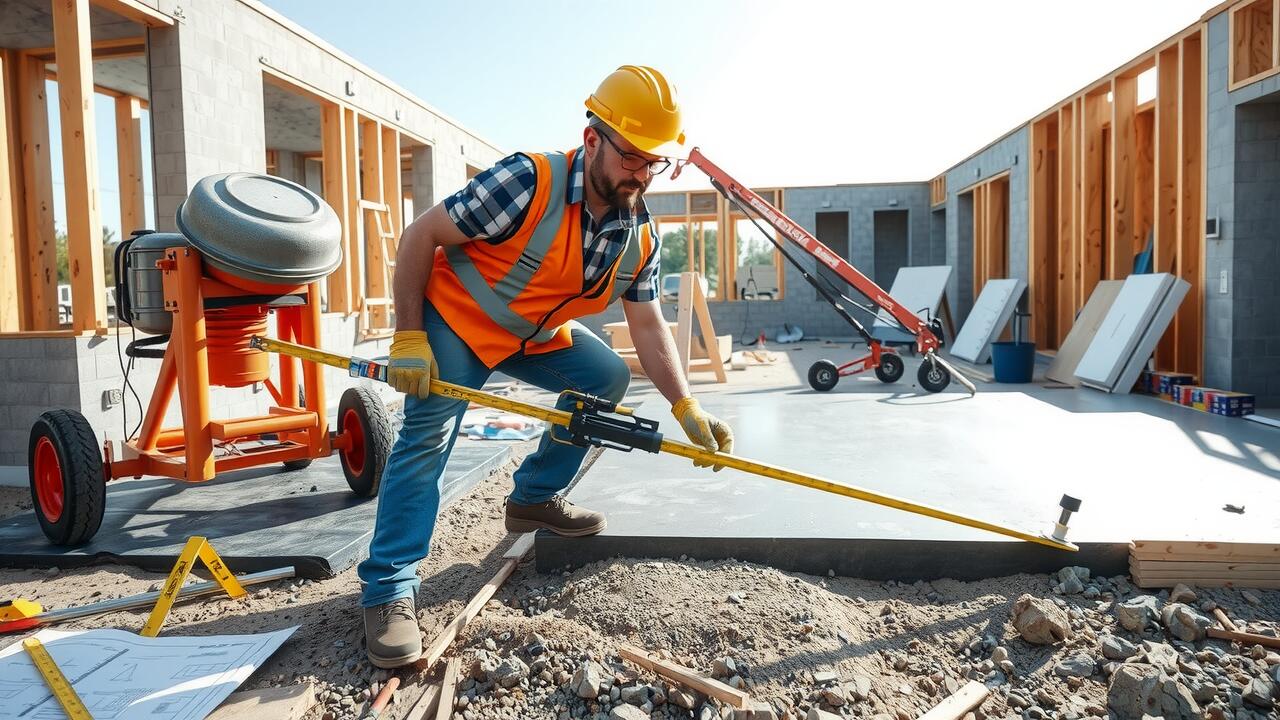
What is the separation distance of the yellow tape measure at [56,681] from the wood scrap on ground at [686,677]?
4.12 feet

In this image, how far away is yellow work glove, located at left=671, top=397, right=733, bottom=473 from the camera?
2469 millimetres

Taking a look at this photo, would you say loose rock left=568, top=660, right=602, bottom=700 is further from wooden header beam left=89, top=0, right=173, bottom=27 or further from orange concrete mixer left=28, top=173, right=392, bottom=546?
wooden header beam left=89, top=0, right=173, bottom=27

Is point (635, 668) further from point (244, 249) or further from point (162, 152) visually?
point (162, 152)

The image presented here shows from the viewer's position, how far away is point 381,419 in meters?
3.63

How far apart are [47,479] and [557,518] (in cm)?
219

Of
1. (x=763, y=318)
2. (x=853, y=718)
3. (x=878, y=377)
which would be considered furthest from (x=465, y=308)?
(x=763, y=318)

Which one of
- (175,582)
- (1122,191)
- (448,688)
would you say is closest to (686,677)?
(448,688)

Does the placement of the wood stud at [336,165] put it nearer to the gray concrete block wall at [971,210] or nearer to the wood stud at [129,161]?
the wood stud at [129,161]

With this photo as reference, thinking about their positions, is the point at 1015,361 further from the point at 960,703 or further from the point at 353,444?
the point at 960,703

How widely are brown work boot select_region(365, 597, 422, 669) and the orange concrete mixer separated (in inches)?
56.9

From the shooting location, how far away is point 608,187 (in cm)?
226

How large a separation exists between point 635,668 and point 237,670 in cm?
102

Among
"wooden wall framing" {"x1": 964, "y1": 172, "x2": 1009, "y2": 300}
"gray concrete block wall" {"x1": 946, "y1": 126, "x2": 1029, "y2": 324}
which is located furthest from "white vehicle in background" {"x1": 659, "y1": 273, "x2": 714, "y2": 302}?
"wooden wall framing" {"x1": 964, "y1": 172, "x2": 1009, "y2": 300}

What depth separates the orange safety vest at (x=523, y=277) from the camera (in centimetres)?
226
